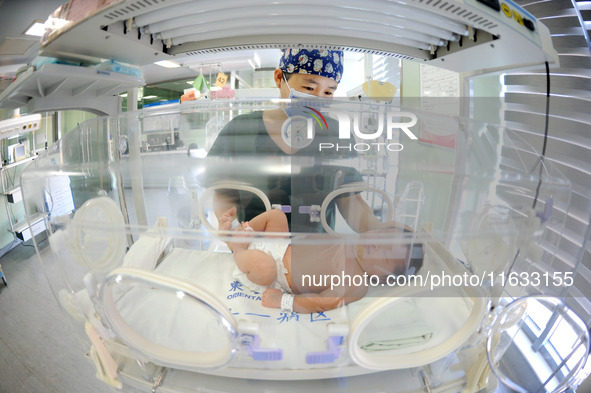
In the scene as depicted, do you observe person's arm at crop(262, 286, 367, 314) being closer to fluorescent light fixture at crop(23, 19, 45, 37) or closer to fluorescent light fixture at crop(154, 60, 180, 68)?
fluorescent light fixture at crop(154, 60, 180, 68)

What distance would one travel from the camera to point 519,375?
611 mm

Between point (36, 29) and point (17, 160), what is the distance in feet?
1.01

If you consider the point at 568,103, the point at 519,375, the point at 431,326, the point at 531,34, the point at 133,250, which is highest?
the point at 531,34

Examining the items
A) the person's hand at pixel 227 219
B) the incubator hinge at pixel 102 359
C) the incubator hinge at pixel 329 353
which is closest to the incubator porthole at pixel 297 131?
the person's hand at pixel 227 219

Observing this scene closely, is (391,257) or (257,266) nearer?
(391,257)

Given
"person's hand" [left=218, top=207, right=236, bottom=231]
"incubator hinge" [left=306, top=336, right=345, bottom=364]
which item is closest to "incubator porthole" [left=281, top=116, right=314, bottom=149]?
"person's hand" [left=218, top=207, right=236, bottom=231]

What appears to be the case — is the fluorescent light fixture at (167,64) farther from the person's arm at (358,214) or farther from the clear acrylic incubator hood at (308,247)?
the person's arm at (358,214)

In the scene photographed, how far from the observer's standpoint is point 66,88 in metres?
0.69

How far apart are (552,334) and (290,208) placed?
74 centimetres

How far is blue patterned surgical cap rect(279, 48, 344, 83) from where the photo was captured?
0.78 metres

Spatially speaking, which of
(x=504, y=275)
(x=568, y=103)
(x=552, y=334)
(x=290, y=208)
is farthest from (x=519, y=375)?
(x=568, y=103)

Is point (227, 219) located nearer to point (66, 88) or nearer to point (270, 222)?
point (270, 222)

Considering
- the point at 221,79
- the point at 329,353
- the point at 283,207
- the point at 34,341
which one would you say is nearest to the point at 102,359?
the point at 34,341

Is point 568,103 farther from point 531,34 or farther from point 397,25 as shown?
point 397,25
